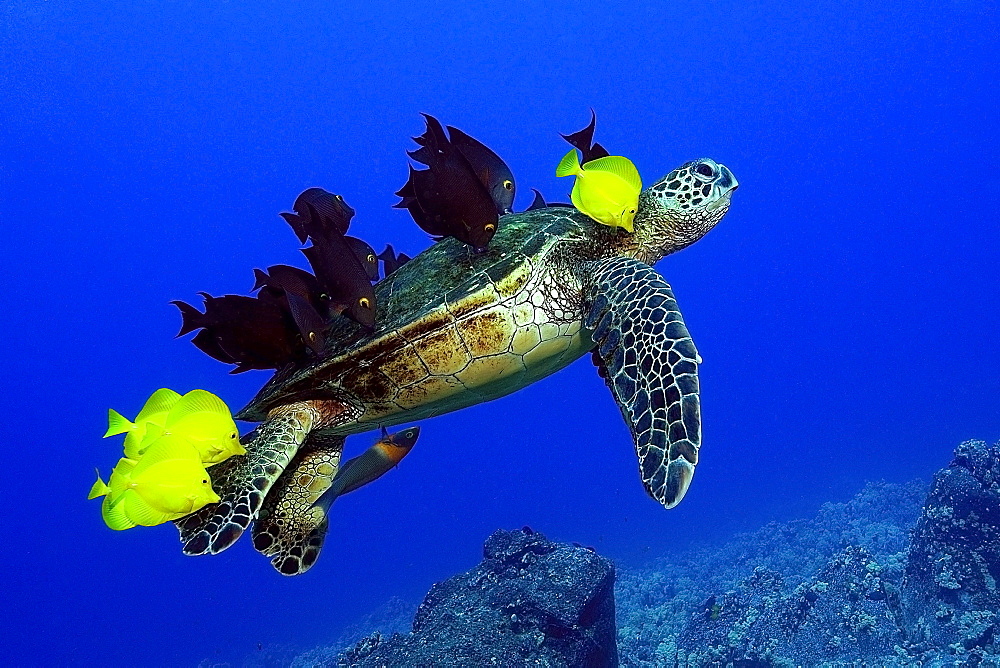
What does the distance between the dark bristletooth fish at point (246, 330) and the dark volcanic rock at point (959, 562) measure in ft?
29.2

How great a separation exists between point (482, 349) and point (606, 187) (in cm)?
133

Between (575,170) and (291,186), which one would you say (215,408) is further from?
(291,186)

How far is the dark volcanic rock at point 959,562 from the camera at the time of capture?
7.44m

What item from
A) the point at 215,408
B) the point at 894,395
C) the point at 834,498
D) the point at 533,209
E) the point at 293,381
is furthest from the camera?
the point at 894,395

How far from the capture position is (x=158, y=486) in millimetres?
2949

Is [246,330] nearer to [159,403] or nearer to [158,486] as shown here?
[159,403]

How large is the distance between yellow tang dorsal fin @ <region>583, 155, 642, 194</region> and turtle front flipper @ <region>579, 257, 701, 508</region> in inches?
21.1

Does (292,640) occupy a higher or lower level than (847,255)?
lower

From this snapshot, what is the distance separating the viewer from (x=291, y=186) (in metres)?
98.6

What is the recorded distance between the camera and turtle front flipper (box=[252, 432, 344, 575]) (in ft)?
13.0

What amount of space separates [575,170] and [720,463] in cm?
6328

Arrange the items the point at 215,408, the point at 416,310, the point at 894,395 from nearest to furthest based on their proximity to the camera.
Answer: the point at 215,408 < the point at 416,310 < the point at 894,395

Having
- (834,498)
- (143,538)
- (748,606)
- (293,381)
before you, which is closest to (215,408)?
(293,381)

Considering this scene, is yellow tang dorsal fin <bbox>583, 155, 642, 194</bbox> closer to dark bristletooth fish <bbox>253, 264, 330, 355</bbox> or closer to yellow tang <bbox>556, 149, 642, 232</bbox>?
yellow tang <bbox>556, 149, 642, 232</bbox>
